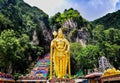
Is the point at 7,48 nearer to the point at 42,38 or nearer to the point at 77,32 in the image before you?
the point at 42,38

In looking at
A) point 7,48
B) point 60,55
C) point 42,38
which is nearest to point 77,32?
point 42,38

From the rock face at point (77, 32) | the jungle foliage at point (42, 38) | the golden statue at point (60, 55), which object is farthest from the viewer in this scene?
the rock face at point (77, 32)

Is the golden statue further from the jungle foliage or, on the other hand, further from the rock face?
the rock face

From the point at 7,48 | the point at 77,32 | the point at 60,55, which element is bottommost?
the point at 60,55

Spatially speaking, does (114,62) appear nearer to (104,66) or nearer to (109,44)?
(109,44)

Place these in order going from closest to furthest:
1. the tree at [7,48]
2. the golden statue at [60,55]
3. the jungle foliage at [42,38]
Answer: the golden statue at [60,55]
the tree at [7,48]
the jungle foliage at [42,38]

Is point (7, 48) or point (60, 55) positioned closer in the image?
point (60, 55)

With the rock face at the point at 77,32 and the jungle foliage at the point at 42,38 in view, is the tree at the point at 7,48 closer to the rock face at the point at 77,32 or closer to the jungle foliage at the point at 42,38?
the jungle foliage at the point at 42,38

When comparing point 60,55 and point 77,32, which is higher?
point 77,32

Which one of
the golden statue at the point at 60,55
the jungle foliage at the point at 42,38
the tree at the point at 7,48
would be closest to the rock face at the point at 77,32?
the jungle foliage at the point at 42,38

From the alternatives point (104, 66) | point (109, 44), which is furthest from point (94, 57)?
point (104, 66)

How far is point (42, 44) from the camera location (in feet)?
125

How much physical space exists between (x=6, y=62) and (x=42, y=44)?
54.9 feet

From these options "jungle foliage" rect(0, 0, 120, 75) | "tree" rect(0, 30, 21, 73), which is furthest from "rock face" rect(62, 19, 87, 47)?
"tree" rect(0, 30, 21, 73)
